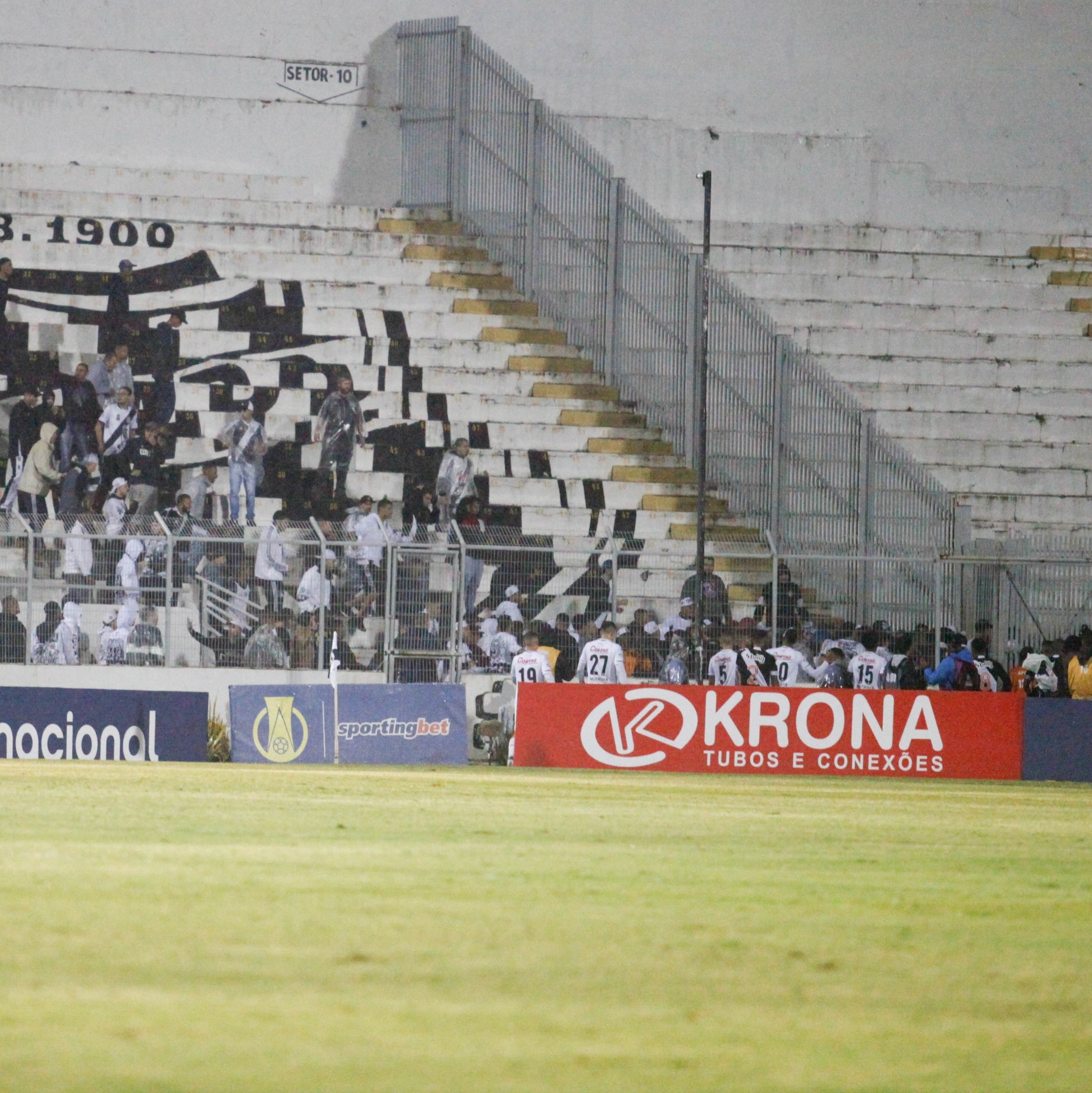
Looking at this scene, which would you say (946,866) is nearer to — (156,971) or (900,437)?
(156,971)

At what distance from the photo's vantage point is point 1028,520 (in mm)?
33875

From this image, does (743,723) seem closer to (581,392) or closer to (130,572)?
(130,572)

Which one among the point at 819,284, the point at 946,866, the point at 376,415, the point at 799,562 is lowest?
the point at 946,866

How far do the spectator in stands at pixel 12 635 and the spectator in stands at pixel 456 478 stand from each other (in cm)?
744

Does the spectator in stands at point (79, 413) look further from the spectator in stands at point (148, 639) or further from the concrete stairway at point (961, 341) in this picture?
the concrete stairway at point (961, 341)

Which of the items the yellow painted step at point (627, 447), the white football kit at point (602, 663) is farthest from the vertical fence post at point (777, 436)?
the white football kit at point (602, 663)

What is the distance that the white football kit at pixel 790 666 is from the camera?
2573 centimetres

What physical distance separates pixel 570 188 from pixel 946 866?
79.8 ft

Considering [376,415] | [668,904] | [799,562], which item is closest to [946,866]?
[668,904]

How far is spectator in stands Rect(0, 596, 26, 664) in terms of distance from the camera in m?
24.8

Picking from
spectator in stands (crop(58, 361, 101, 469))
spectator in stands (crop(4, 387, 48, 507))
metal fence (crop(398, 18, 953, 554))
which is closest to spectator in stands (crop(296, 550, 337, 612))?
spectator in stands (crop(58, 361, 101, 469))

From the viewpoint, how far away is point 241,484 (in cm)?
3039

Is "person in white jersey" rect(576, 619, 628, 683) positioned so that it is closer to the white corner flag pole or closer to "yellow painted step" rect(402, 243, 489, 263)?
the white corner flag pole

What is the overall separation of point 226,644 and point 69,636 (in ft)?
6.31
